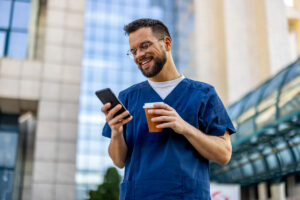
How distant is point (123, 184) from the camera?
8.18 feet

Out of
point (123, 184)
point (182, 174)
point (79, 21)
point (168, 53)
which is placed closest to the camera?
point (182, 174)

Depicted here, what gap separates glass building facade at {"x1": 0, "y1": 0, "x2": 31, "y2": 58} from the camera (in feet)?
49.1

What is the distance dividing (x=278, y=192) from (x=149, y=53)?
943 inches

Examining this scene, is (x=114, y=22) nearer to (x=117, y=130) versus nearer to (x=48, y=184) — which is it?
(x=48, y=184)

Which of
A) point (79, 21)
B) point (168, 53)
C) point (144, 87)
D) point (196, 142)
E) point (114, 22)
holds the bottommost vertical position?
point (196, 142)

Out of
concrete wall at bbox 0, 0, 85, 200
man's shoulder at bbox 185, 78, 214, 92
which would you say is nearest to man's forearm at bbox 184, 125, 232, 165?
man's shoulder at bbox 185, 78, 214, 92

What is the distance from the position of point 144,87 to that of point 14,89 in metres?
12.8

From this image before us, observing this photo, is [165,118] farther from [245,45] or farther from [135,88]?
[245,45]

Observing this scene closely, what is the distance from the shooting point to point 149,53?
8.31 ft

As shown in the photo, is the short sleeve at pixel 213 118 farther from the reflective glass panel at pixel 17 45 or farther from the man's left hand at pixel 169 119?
the reflective glass panel at pixel 17 45

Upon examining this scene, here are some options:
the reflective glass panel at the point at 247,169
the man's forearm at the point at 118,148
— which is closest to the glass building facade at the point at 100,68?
the reflective glass panel at the point at 247,169

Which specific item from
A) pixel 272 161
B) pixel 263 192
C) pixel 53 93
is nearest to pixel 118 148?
pixel 53 93

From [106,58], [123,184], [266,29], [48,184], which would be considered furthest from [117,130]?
[106,58]

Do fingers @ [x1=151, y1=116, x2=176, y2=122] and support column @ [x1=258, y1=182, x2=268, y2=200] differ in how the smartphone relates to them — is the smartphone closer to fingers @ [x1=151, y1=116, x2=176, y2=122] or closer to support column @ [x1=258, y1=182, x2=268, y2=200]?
fingers @ [x1=151, y1=116, x2=176, y2=122]
